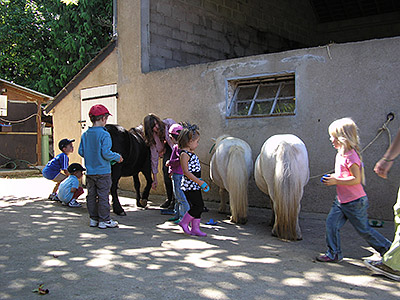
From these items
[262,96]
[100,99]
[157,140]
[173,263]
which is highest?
[100,99]

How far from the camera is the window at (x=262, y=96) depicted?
643 centimetres

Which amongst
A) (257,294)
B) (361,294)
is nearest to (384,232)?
(361,294)

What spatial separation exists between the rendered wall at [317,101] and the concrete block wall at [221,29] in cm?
139

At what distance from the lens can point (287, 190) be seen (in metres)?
4.33

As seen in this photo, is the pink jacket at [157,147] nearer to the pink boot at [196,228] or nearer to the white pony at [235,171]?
the white pony at [235,171]

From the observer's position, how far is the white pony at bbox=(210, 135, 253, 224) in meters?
5.18

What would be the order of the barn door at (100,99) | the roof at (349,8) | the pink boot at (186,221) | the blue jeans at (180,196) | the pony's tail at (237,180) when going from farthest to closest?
the roof at (349,8)
the barn door at (100,99)
the pony's tail at (237,180)
the blue jeans at (180,196)
the pink boot at (186,221)

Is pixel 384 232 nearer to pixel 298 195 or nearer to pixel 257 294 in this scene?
pixel 298 195

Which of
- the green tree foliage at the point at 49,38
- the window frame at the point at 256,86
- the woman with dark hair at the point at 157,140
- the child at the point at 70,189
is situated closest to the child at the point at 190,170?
the woman with dark hair at the point at 157,140

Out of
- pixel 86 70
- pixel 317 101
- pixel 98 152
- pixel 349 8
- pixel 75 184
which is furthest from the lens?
pixel 349 8

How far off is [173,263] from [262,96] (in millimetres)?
3957

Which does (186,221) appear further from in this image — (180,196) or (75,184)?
(75,184)

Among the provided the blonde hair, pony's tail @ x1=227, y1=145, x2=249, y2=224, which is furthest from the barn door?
the blonde hair

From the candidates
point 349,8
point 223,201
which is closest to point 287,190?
point 223,201
